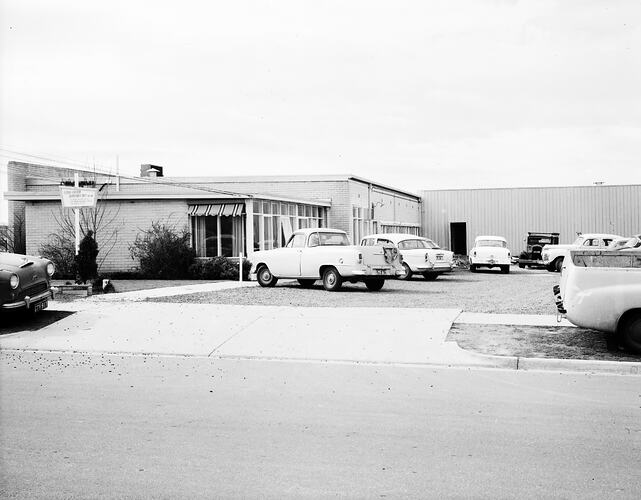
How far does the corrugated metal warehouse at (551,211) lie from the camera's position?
157 feet

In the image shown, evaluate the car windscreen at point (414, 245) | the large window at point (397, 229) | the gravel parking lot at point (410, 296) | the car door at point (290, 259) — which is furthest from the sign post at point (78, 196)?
the large window at point (397, 229)

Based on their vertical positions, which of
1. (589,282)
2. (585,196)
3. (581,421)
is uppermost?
(585,196)

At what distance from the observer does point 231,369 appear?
390 inches

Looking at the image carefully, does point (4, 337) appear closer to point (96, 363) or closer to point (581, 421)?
point (96, 363)

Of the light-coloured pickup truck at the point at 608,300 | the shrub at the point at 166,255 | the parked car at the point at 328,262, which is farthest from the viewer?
the shrub at the point at 166,255

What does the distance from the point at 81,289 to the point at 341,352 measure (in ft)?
29.4

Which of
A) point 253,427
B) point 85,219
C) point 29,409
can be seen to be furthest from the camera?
point 85,219

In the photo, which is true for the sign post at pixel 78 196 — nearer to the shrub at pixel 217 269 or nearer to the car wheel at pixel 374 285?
the shrub at pixel 217 269

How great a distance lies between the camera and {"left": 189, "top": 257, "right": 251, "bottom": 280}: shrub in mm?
26000

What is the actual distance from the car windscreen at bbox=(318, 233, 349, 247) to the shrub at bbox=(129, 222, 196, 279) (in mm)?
6777

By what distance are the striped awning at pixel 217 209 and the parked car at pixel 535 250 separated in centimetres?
1592

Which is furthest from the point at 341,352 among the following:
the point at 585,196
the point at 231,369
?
the point at 585,196

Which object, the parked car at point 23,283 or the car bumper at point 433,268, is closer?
the parked car at point 23,283

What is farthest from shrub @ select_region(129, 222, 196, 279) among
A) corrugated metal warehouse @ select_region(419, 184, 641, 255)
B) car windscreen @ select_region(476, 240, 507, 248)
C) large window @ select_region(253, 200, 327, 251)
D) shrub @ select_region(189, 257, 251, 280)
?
corrugated metal warehouse @ select_region(419, 184, 641, 255)
